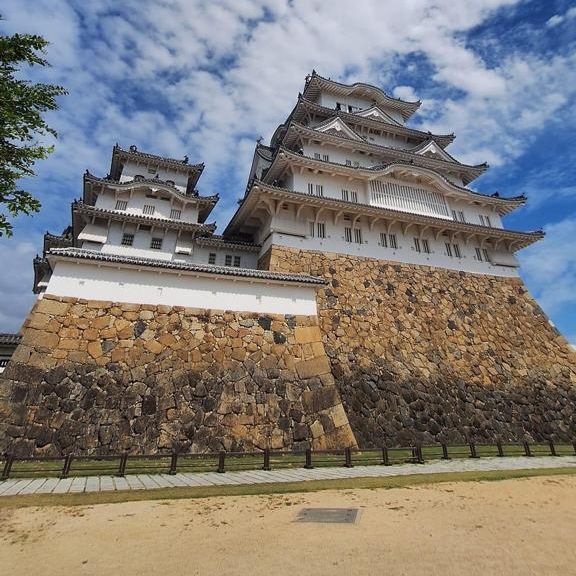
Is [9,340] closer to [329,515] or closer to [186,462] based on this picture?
[186,462]

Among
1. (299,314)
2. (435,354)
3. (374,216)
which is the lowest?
(435,354)

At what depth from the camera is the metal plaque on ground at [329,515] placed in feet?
15.3

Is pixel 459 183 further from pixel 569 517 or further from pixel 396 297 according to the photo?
pixel 569 517

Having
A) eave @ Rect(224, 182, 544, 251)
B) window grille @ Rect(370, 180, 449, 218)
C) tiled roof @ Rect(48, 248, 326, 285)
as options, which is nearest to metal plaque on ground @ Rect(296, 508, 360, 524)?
tiled roof @ Rect(48, 248, 326, 285)

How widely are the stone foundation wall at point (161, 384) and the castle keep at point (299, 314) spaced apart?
4 centimetres

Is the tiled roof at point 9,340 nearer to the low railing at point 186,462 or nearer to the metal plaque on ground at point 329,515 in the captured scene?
the low railing at point 186,462

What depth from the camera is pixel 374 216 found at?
1798 centimetres

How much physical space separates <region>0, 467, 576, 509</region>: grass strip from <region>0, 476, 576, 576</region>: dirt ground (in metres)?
0.28

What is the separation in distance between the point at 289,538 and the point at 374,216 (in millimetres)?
16144

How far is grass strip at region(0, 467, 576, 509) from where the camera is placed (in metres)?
5.31

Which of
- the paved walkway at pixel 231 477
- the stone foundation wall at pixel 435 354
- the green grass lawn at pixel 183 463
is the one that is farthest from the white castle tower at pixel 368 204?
the paved walkway at pixel 231 477

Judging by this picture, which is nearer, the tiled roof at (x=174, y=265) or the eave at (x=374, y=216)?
the tiled roof at (x=174, y=265)

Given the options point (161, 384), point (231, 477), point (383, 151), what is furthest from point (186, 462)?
point (383, 151)

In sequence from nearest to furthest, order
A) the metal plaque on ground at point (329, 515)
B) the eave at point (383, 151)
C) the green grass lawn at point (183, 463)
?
1. the metal plaque on ground at point (329, 515)
2. the green grass lawn at point (183, 463)
3. the eave at point (383, 151)
